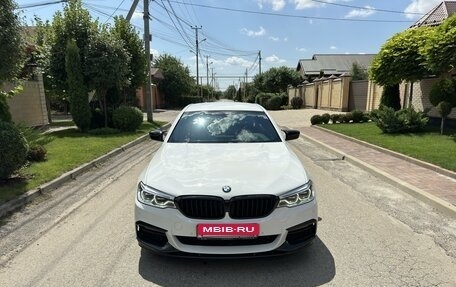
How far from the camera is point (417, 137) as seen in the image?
479 inches

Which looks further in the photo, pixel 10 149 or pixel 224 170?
pixel 10 149

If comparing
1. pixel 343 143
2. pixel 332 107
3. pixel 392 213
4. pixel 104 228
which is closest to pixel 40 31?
pixel 343 143

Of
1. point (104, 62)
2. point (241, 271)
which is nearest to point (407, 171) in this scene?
point (241, 271)

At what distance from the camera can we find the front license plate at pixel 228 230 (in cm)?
333

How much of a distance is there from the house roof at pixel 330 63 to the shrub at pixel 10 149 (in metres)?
53.5

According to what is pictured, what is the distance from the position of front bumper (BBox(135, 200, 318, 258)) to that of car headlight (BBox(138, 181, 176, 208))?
4cm

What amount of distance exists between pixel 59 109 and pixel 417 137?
95.8 ft

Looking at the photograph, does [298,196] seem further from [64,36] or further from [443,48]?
[64,36]

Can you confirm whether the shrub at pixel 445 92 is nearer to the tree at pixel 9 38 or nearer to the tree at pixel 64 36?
the tree at pixel 9 38

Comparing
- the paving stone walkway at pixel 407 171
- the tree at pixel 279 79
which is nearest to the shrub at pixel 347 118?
the paving stone walkway at pixel 407 171

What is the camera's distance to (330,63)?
60250 millimetres

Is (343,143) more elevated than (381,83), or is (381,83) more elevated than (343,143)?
(381,83)

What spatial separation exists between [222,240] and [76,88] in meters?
13.5

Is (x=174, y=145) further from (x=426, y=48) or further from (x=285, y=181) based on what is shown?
(x=426, y=48)
